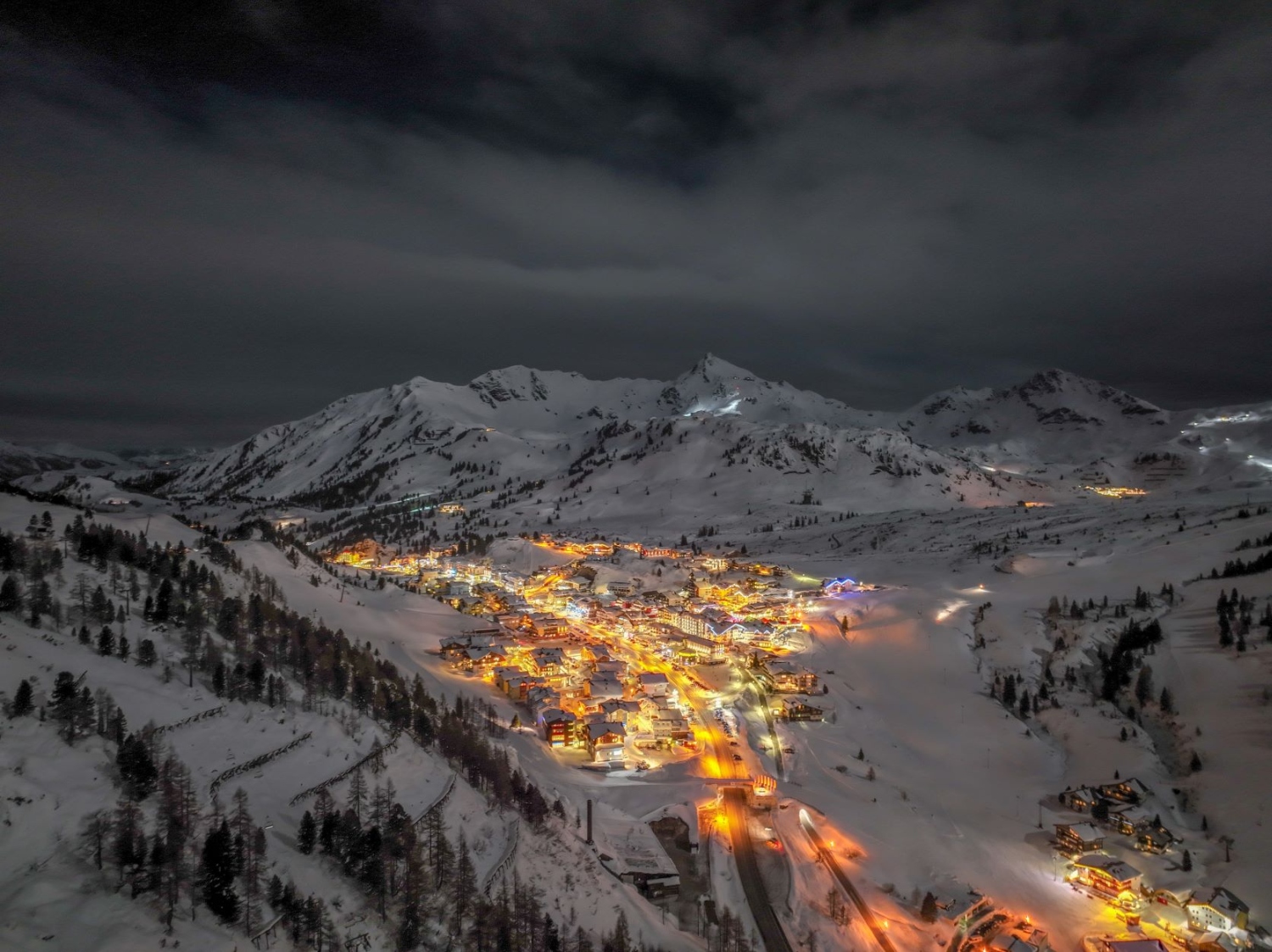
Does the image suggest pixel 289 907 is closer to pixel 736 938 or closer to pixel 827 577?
pixel 736 938

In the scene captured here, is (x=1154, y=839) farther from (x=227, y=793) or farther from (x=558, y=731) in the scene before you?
(x=227, y=793)

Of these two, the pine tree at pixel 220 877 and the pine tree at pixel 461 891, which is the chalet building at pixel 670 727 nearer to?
the pine tree at pixel 461 891

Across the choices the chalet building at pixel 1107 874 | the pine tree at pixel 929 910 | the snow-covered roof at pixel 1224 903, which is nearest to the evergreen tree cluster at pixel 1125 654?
the chalet building at pixel 1107 874

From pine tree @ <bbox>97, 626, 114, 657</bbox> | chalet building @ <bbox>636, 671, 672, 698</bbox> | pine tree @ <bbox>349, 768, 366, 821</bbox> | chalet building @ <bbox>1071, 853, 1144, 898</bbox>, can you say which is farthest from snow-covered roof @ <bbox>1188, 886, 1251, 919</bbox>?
pine tree @ <bbox>97, 626, 114, 657</bbox>

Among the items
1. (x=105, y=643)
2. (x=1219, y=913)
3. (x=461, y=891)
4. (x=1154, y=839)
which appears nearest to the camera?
(x=461, y=891)

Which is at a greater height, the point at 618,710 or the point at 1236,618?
the point at 1236,618

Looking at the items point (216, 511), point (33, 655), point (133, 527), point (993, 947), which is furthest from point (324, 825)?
point (216, 511)

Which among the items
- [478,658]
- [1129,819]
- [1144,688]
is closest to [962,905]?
[1129,819]
